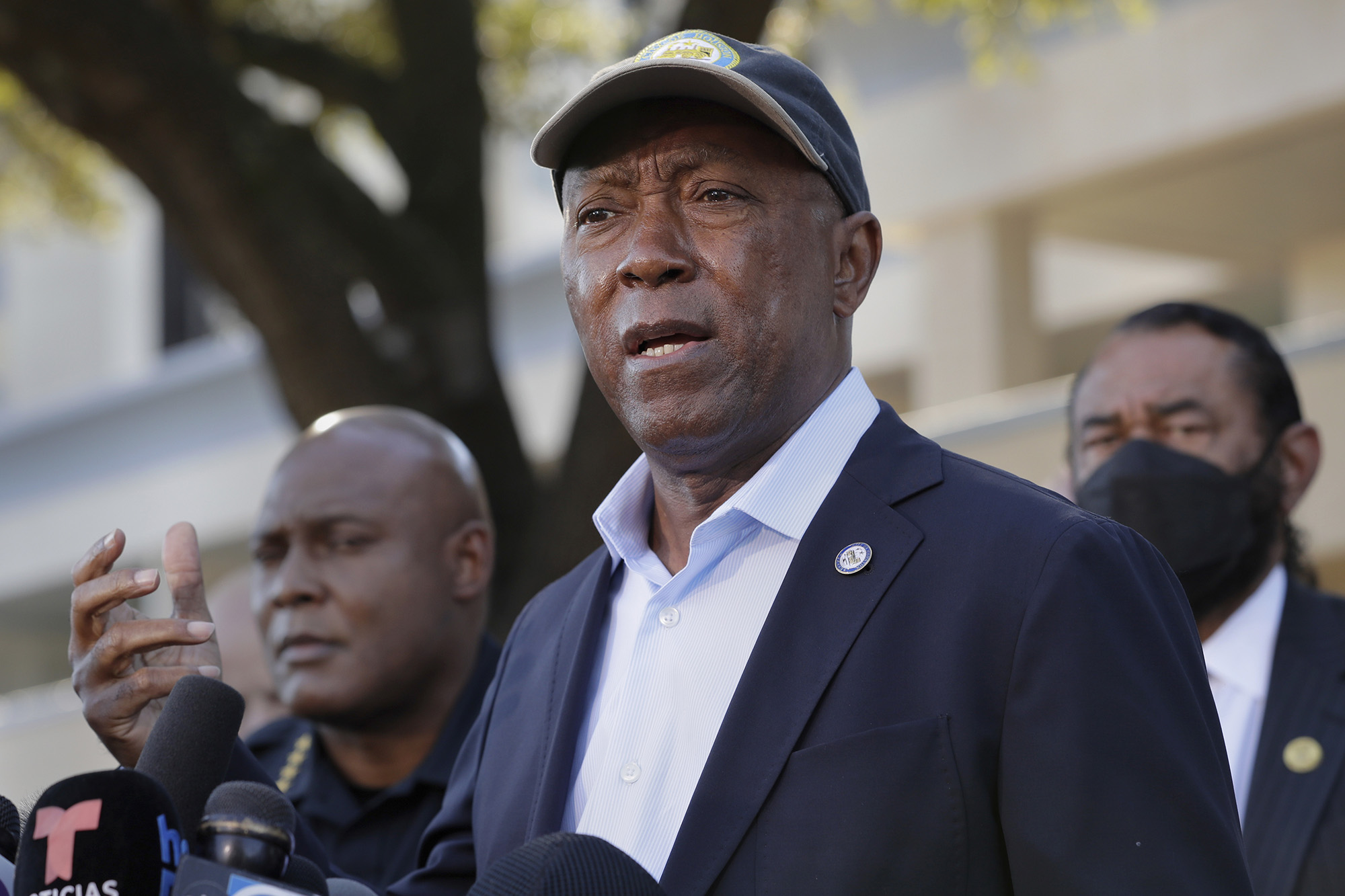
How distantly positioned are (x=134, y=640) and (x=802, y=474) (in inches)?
40.3

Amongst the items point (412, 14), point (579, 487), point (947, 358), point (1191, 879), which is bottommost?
point (1191, 879)

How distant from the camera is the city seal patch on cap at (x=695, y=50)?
2.43m

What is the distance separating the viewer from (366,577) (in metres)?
4.07

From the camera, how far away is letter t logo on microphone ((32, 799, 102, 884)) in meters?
1.67

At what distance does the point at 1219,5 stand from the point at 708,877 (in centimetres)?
922

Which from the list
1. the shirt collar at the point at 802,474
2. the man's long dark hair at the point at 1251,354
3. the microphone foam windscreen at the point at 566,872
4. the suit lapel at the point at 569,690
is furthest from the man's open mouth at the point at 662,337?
the man's long dark hair at the point at 1251,354

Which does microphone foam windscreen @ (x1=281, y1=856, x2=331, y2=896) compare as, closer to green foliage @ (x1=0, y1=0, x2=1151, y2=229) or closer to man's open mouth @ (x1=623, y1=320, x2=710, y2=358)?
man's open mouth @ (x1=623, y1=320, x2=710, y2=358)

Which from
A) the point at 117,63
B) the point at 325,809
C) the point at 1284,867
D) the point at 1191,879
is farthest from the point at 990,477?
the point at 117,63

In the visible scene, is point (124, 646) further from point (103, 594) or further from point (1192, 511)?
point (1192, 511)

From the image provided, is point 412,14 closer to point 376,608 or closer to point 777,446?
point 376,608

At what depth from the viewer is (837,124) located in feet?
8.50

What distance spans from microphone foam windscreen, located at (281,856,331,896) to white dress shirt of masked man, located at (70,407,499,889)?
1993 mm

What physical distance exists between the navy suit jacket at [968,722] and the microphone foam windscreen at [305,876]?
1.56ft

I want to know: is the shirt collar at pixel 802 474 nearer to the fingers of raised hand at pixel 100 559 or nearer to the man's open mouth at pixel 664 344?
the man's open mouth at pixel 664 344
